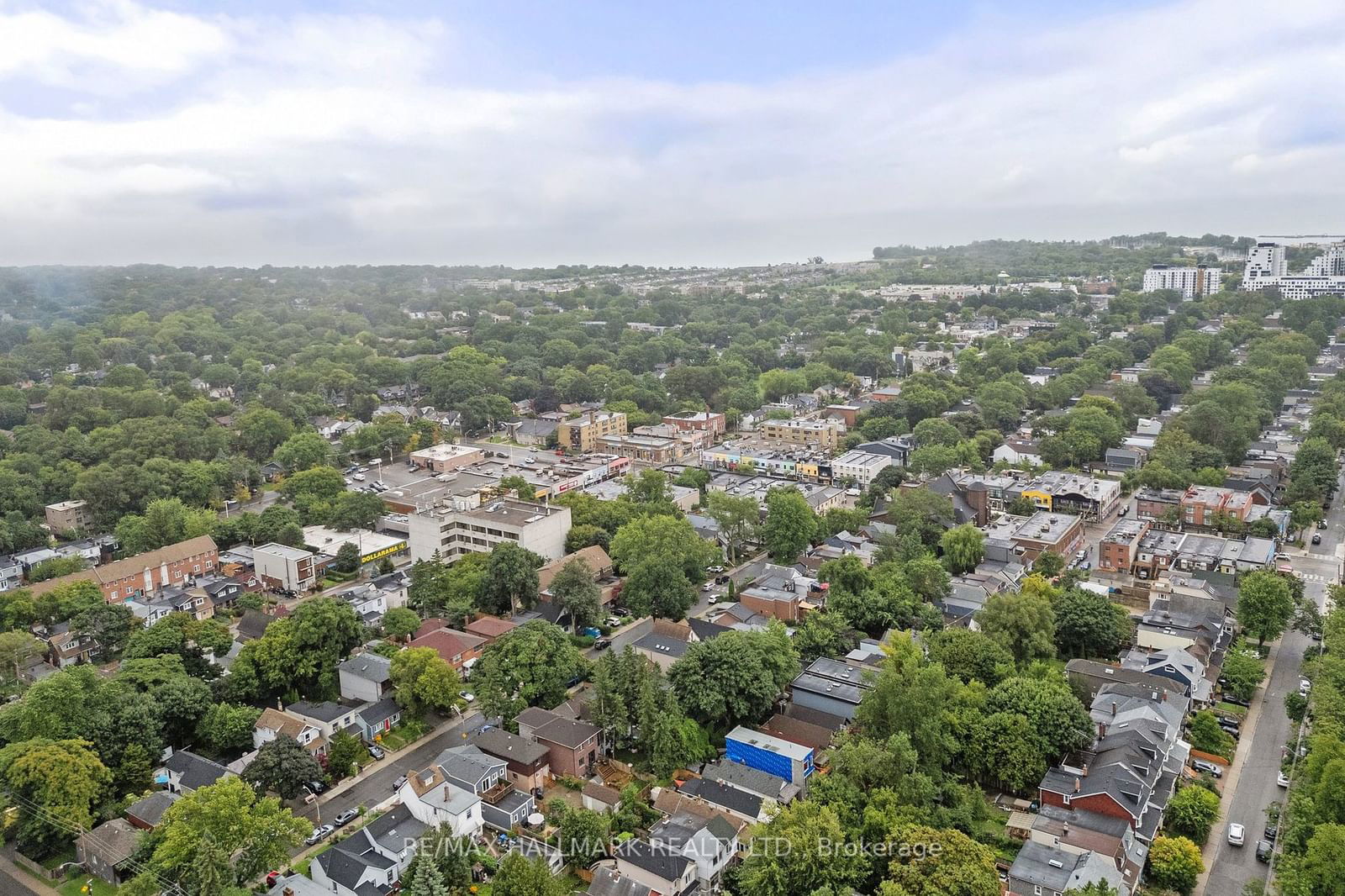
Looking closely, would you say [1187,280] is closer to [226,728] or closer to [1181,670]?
[1181,670]

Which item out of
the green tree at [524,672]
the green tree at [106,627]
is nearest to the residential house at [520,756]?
the green tree at [524,672]

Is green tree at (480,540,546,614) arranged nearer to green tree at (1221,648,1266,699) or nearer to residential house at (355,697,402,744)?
residential house at (355,697,402,744)

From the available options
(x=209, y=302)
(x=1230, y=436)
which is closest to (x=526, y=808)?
(x=1230, y=436)

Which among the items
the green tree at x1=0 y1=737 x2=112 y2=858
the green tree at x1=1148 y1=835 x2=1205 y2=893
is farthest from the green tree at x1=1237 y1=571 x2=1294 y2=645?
the green tree at x1=0 y1=737 x2=112 y2=858

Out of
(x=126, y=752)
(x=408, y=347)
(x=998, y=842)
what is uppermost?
(x=408, y=347)

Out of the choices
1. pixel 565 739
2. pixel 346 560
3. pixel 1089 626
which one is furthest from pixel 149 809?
pixel 1089 626

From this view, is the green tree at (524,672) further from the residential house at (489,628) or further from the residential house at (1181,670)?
the residential house at (1181,670)

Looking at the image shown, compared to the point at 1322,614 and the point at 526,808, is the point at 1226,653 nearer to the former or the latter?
the point at 1322,614
